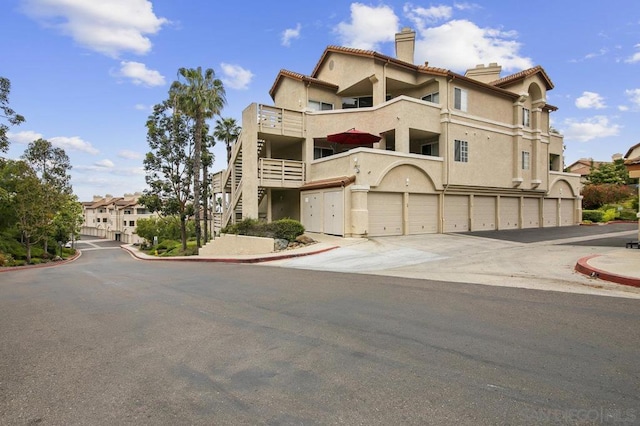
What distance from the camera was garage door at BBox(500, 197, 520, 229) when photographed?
86.2ft

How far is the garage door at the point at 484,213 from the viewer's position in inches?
967

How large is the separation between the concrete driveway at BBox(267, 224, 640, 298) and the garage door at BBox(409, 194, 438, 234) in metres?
1.17

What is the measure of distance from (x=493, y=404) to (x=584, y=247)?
52.8ft

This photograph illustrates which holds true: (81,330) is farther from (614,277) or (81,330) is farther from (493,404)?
(614,277)

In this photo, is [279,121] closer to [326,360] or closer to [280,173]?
[280,173]

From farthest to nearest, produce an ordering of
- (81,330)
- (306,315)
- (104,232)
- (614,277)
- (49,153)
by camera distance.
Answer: (104,232) < (49,153) < (614,277) < (306,315) < (81,330)

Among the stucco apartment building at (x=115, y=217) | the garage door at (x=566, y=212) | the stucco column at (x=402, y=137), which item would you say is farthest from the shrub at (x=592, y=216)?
the stucco apartment building at (x=115, y=217)

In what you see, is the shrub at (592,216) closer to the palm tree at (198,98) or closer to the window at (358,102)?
the window at (358,102)

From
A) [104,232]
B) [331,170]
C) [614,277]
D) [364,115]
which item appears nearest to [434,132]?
[364,115]

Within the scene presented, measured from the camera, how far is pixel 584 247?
1592 cm

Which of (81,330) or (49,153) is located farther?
(49,153)

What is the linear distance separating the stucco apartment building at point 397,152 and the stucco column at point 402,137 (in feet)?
0.20

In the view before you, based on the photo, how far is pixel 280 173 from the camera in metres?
23.8

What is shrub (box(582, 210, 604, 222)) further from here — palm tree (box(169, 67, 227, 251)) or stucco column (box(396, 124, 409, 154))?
palm tree (box(169, 67, 227, 251))
